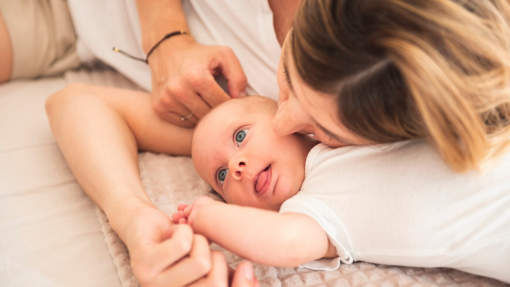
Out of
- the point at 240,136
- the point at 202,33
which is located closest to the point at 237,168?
the point at 240,136

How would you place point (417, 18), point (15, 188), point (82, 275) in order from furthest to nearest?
point (15, 188), point (82, 275), point (417, 18)

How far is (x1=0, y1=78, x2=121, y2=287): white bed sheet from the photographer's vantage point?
0.90 meters

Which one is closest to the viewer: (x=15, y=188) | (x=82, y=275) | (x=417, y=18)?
(x=417, y=18)

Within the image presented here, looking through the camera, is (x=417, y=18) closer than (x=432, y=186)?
Yes

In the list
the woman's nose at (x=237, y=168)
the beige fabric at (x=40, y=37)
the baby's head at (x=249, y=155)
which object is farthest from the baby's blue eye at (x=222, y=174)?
the beige fabric at (x=40, y=37)

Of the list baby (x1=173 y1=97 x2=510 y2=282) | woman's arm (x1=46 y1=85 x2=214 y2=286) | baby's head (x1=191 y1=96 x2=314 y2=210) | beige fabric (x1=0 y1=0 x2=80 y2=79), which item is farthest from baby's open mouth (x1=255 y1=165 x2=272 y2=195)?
beige fabric (x1=0 y1=0 x2=80 y2=79)

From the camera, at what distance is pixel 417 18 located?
0.64 m

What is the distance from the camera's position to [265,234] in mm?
746

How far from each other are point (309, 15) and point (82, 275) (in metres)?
0.66

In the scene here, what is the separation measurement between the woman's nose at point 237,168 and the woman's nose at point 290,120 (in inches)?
3.9

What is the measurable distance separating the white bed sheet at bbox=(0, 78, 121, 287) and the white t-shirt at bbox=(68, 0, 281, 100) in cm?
31

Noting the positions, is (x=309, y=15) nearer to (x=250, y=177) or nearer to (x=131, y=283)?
(x=250, y=177)

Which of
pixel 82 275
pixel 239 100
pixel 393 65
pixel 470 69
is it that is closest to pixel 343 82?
pixel 393 65

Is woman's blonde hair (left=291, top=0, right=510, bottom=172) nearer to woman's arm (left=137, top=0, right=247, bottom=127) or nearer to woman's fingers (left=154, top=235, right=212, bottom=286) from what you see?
woman's fingers (left=154, top=235, right=212, bottom=286)
